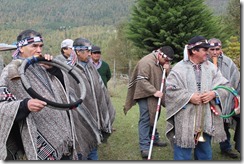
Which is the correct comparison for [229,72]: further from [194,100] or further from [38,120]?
[38,120]

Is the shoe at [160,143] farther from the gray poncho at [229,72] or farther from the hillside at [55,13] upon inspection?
the hillside at [55,13]

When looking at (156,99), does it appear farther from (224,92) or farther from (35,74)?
(35,74)

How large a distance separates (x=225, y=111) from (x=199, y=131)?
0.70 meters

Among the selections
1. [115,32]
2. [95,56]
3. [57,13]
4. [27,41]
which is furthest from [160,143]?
[57,13]

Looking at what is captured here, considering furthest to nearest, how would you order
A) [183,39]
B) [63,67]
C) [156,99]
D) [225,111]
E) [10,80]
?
[183,39] < [156,99] < [225,111] < [63,67] < [10,80]

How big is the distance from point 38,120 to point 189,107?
185 centimetres

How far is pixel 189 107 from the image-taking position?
402 cm

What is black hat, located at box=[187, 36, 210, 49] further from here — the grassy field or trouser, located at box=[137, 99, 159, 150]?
the grassy field

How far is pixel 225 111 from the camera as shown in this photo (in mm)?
4500

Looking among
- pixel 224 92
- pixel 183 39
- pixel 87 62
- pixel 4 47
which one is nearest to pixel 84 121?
pixel 87 62

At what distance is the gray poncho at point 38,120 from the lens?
2.78 metres

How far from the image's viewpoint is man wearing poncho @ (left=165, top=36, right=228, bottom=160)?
3.98m

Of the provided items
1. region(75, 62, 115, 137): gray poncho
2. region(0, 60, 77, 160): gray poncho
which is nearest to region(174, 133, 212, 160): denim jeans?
region(75, 62, 115, 137): gray poncho

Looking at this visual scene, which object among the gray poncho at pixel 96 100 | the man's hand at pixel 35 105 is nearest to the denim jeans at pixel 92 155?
the gray poncho at pixel 96 100
